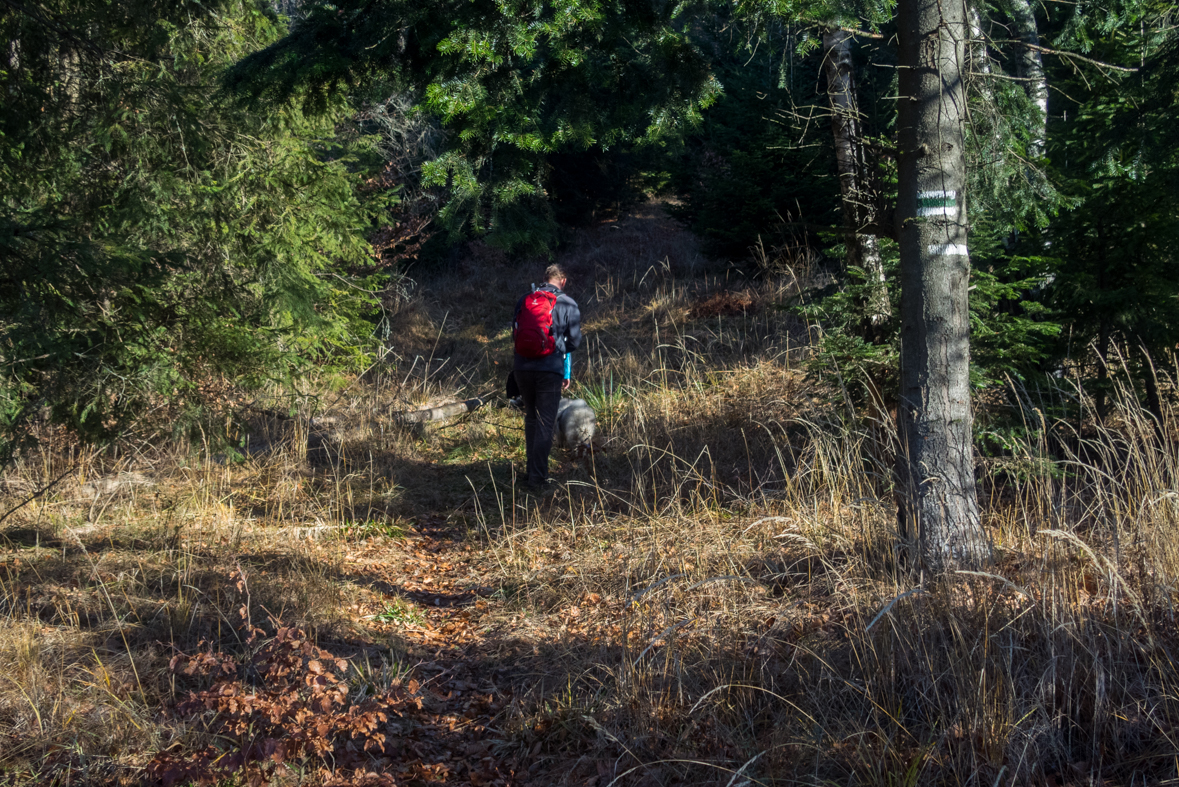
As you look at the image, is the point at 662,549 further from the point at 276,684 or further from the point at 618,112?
the point at 618,112

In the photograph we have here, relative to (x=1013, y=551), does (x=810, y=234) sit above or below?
above

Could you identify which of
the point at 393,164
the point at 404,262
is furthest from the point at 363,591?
the point at 404,262

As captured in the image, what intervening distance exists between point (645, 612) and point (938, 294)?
2044 millimetres

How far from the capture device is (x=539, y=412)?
660 centimetres

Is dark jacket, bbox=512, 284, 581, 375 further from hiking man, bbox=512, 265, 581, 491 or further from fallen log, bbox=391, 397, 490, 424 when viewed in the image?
fallen log, bbox=391, 397, 490, 424

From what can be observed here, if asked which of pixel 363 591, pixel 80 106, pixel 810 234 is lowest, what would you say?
pixel 363 591

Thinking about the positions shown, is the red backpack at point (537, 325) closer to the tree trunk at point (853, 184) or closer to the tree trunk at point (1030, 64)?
the tree trunk at point (853, 184)

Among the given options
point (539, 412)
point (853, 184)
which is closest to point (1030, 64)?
point (853, 184)

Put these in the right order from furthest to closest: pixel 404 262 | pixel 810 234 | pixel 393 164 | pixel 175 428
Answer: pixel 404 262, pixel 393 164, pixel 810 234, pixel 175 428

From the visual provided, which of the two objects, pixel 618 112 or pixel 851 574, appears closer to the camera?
pixel 851 574

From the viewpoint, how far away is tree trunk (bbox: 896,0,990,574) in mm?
3434

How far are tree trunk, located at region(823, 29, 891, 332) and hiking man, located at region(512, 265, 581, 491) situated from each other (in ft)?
7.52

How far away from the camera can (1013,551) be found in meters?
3.62

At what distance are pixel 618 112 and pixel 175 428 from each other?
176 inches
